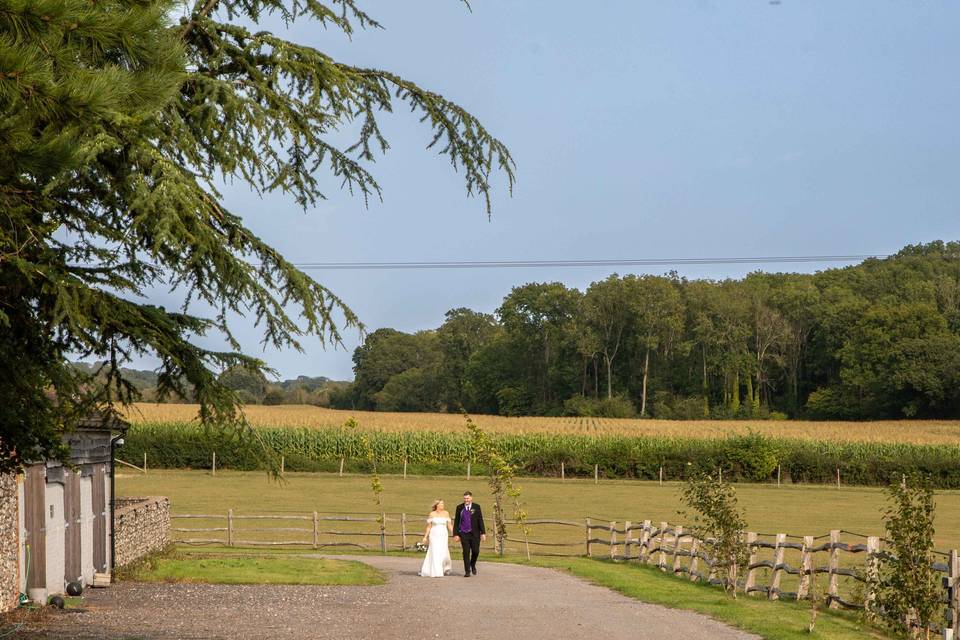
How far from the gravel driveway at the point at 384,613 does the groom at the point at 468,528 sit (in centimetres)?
65

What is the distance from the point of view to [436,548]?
2138 centimetres

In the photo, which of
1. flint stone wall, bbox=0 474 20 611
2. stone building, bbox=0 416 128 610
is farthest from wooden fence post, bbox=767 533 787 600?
flint stone wall, bbox=0 474 20 611

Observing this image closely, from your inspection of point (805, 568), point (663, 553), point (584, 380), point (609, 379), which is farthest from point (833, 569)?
point (584, 380)

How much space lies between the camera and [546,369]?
119 metres

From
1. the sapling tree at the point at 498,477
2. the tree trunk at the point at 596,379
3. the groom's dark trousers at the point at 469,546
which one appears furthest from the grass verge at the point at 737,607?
the tree trunk at the point at 596,379

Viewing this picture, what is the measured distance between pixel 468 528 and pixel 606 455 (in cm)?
4063

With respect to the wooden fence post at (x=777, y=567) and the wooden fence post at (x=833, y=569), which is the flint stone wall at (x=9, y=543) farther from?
the wooden fence post at (x=833, y=569)

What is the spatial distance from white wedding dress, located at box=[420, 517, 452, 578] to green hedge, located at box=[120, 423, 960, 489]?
37.0 metres

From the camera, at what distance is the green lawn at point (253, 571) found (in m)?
20.5

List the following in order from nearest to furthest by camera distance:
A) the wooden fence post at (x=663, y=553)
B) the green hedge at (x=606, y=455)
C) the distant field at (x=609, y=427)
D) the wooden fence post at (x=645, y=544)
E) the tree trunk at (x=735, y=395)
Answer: the wooden fence post at (x=663, y=553), the wooden fence post at (x=645, y=544), the green hedge at (x=606, y=455), the distant field at (x=609, y=427), the tree trunk at (x=735, y=395)

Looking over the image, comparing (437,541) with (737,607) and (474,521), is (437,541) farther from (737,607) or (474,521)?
(737,607)

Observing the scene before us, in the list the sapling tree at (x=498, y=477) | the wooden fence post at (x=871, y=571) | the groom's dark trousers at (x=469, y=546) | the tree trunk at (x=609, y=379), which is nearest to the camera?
the wooden fence post at (x=871, y=571)

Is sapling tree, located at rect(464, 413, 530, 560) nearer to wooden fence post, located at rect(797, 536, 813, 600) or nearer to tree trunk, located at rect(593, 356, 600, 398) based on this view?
wooden fence post, located at rect(797, 536, 813, 600)

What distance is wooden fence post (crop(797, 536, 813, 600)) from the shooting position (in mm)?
17112
